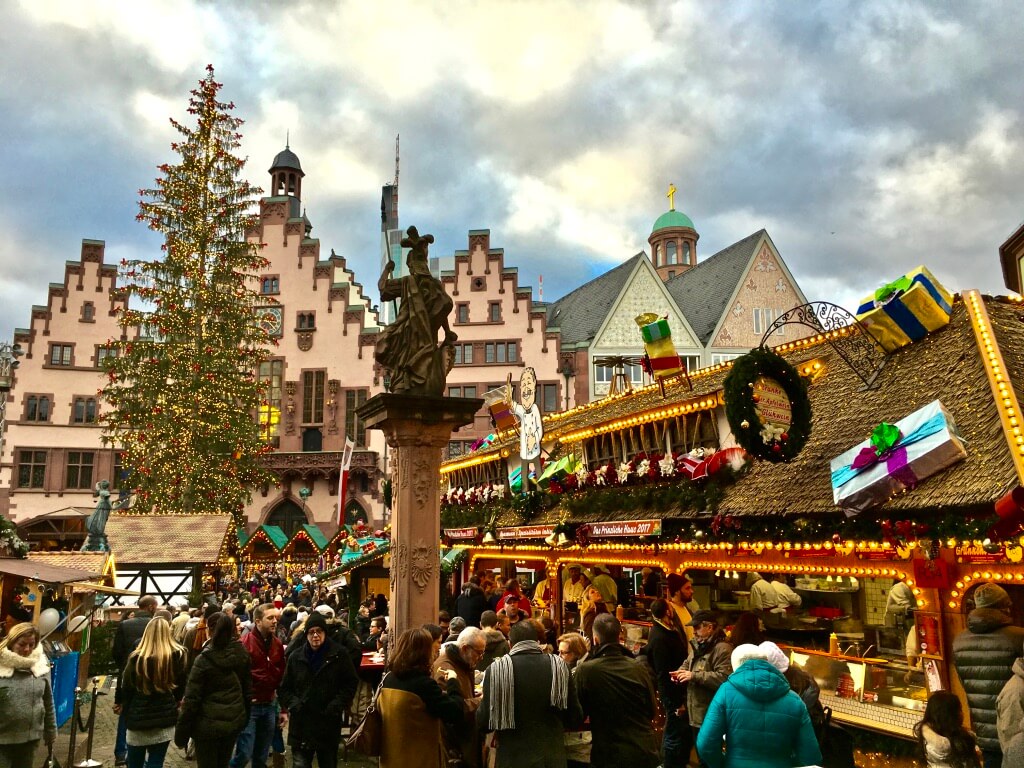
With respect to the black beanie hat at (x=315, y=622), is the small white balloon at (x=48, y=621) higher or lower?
lower

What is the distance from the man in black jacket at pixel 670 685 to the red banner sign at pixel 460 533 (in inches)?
640

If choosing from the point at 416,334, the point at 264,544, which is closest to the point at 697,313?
the point at 264,544

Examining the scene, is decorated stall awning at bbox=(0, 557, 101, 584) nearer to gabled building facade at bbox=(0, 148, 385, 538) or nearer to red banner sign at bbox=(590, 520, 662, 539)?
red banner sign at bbox=(590, 520, 662, 539)

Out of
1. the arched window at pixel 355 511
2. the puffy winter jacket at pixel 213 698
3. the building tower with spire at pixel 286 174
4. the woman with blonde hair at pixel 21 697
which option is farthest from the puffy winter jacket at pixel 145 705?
the building tower with spire at pixel 286 174

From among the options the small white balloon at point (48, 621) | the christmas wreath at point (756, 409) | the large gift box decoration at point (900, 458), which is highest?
the christmas wreath at point (756, 409)

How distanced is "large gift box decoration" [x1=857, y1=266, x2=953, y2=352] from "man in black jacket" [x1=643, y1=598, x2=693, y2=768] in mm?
7425

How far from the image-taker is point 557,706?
20.0 ft

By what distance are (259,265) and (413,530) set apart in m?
29.1

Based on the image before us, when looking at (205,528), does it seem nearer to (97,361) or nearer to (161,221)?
(161,221)

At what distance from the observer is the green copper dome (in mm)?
73438

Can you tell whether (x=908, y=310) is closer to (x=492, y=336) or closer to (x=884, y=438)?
(x=884, y=438)

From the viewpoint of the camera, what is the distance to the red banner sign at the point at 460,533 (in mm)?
25181

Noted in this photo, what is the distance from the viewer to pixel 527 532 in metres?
20.0

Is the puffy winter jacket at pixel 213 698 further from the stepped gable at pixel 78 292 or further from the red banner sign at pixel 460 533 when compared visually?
the stepped gable at pixel 78 292
